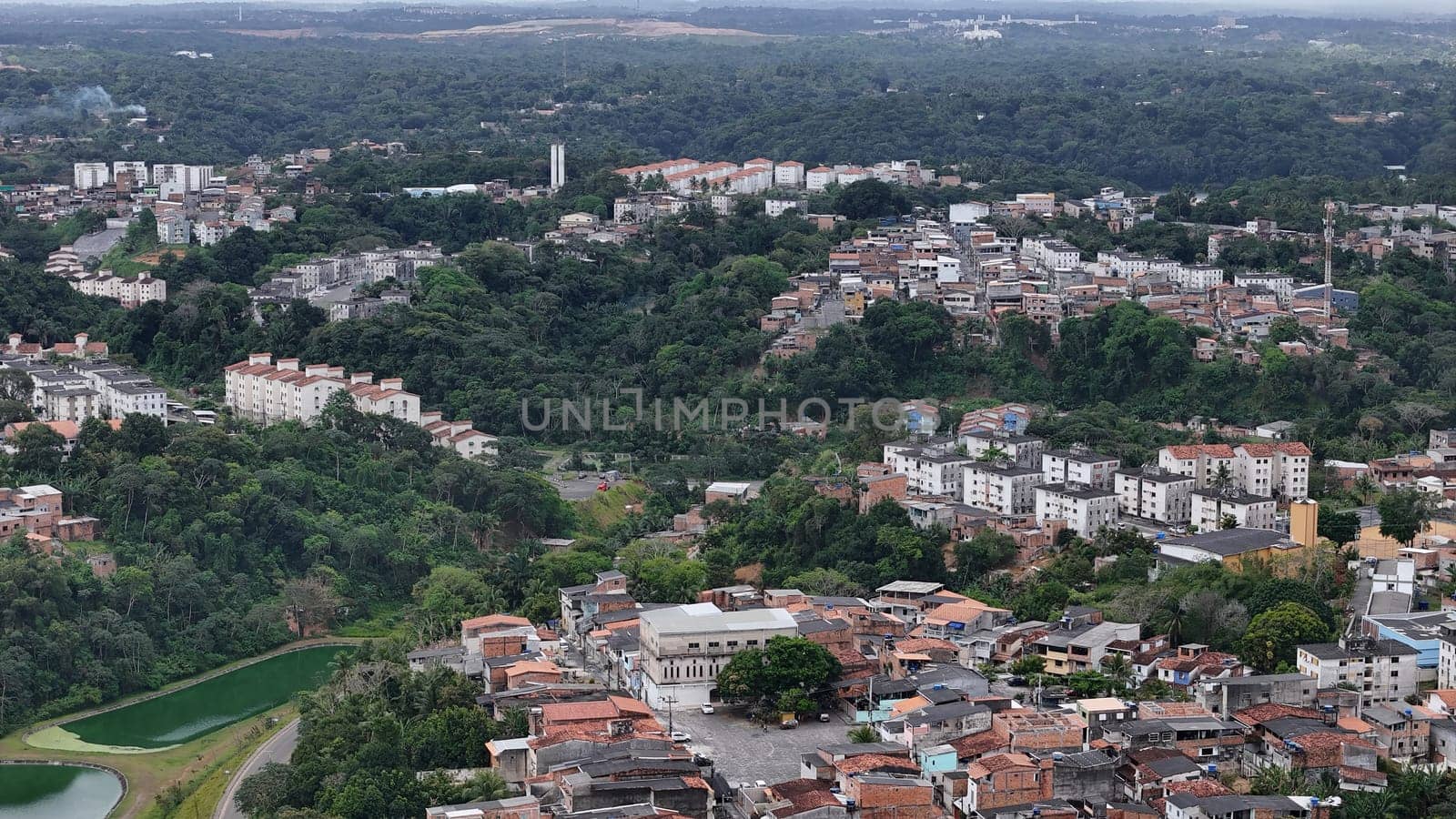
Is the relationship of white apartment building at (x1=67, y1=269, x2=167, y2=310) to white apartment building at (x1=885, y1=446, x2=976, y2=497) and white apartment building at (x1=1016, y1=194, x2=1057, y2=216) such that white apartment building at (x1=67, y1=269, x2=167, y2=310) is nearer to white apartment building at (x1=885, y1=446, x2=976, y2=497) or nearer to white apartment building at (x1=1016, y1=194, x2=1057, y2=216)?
white apartment building at (x1=885, y1=446, x2=976, y2=497)

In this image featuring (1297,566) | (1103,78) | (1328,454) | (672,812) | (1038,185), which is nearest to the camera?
(672,812)

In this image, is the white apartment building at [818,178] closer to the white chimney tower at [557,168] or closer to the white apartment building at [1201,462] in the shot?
the white chimney tower at [557,168]

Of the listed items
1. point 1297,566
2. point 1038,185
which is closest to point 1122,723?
point 1297,566

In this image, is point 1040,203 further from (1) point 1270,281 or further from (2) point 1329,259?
(1) point 1270,281

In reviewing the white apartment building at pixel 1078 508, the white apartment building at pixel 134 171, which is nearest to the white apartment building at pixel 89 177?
the white apartment building at pixel 134 171

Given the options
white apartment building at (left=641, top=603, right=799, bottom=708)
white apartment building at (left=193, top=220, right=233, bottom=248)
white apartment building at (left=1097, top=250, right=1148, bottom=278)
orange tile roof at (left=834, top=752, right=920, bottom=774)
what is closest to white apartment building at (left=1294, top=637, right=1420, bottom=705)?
orange tile roof at (left=834, top=752, right=920, bottom=774)

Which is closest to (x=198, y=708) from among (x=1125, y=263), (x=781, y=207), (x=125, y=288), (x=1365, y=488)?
(x=1365, y=488)

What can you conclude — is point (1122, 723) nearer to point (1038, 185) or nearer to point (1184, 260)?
point (1184, 260)
